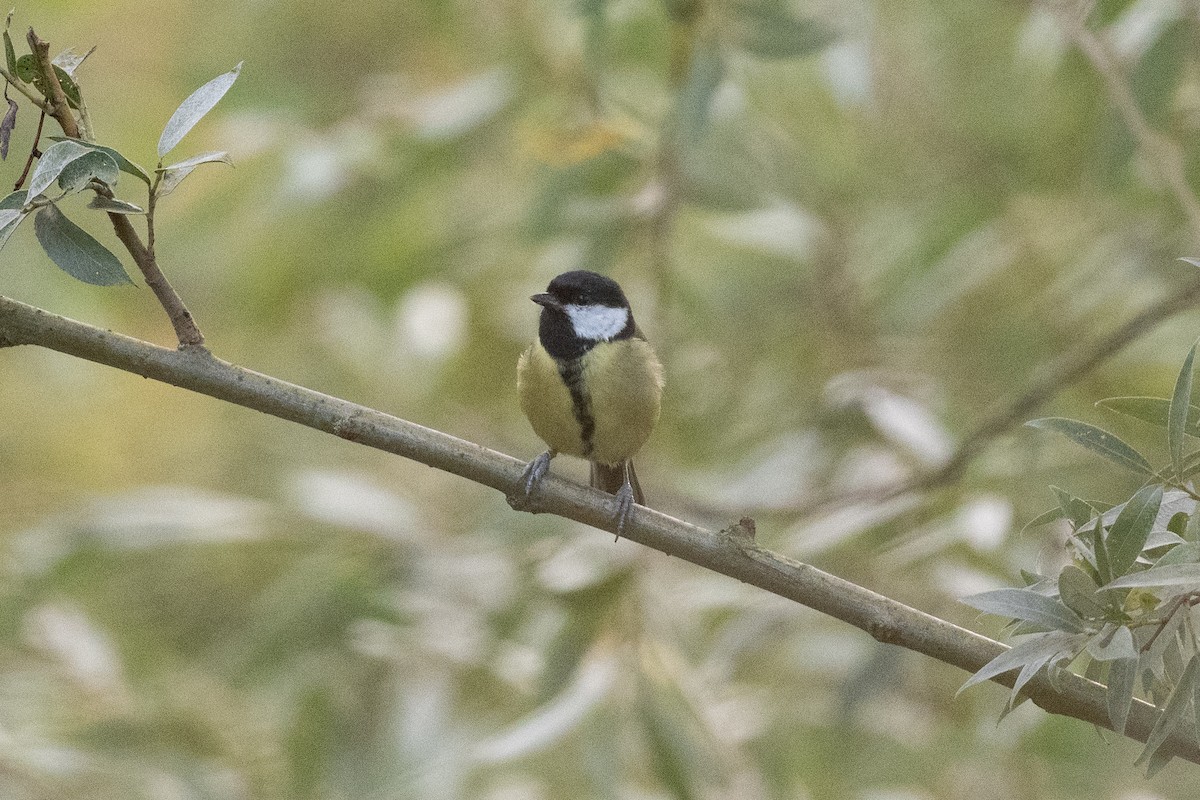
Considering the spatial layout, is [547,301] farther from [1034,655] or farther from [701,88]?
[1034,655]

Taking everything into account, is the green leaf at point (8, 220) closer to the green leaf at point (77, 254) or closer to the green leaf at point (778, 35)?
the green leaf at point (77, 254)

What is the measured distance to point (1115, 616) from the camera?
3.52ft

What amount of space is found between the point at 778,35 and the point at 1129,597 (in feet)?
4.79

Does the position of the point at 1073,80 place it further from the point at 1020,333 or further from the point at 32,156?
the point at 32,156

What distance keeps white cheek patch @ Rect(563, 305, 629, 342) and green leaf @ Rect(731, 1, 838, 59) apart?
54cm

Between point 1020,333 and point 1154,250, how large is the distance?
331mm

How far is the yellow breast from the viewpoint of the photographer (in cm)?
212

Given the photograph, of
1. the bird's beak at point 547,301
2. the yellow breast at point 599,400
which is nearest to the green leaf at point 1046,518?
the yellow breast at point 599,400

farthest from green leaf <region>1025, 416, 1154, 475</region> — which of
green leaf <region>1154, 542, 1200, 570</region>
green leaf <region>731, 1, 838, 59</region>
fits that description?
green leaf <region>731, 1, 838, 59</region>

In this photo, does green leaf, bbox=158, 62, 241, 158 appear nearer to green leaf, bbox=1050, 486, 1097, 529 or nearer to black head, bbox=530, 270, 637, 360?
green leaf, bbox=1050, 486, 1097, 529

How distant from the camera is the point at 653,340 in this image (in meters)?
2.70

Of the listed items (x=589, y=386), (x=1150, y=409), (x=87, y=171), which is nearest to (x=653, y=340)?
(x=589, y=386)

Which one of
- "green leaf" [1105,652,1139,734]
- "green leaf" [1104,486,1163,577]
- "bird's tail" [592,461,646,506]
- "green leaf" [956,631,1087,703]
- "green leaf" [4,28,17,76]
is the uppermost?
"green leaf" [4,28,17,76]

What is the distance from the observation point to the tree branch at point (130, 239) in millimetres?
1097
